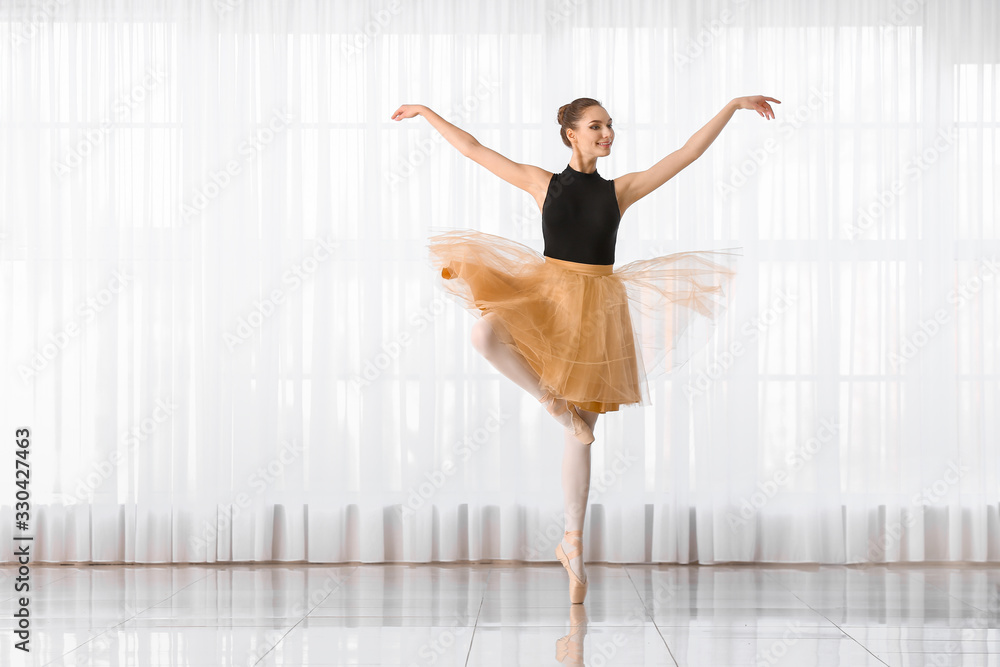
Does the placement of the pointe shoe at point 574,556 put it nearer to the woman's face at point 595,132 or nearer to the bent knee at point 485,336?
the bent knee at point 485,336

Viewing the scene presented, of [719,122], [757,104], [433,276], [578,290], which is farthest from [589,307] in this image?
[433,276]

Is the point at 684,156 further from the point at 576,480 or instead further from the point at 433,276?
the point at 433,276

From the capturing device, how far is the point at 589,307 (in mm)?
2516

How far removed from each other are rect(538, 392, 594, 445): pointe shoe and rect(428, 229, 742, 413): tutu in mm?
56

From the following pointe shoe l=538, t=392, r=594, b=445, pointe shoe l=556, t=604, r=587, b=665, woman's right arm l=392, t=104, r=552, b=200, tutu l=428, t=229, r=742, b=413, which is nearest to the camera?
pointe shoe l=556, t=604, r=587, b=665

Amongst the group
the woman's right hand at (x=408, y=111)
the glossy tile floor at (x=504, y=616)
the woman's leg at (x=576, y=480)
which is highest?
the woman's right hand at (x=408, y=111)

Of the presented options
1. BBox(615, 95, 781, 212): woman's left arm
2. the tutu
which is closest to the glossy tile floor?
the tutu

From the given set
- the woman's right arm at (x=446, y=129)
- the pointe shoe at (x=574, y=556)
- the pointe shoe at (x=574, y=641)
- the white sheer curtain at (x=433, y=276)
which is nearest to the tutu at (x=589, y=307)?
the woman's right arm at (x=446, y=129)

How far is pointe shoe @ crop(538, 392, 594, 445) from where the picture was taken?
2.55 meters

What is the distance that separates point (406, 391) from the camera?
376 centimetres

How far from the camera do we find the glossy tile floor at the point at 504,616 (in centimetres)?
212

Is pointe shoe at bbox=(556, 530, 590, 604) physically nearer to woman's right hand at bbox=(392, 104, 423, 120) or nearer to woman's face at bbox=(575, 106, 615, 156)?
woman's face at bbox=(575, 106, 615, 156)

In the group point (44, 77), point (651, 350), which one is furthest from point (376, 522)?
point (44, 77)

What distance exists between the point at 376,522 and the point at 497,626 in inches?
53.9
